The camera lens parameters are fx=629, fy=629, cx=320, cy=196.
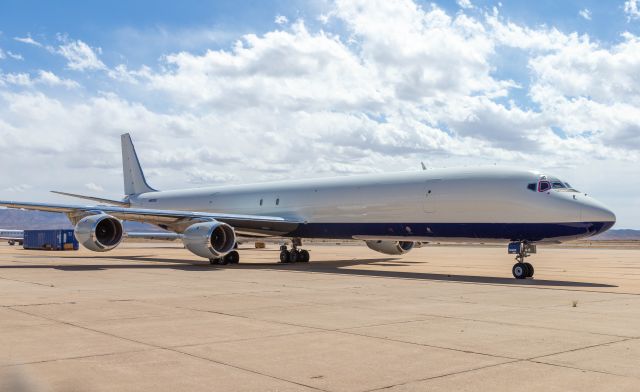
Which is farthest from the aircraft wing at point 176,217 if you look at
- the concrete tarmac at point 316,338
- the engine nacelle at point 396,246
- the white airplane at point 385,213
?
the concrete tarmac at point 316,338

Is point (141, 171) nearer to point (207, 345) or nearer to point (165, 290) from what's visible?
point (165, 290)

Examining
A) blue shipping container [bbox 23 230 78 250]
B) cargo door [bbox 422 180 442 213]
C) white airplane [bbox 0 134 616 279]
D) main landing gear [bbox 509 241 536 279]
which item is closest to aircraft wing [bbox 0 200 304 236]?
white airplane [bbox 0 134 616 279]

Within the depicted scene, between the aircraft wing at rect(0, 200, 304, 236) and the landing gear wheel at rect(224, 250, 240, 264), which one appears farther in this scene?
the landing gear wheel at rect(224, 250, 240, 264)

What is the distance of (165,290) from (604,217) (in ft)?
38.2

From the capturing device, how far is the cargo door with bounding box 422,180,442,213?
20297 mm

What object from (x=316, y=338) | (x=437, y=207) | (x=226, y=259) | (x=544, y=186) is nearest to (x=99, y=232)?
(x=226, y=259)

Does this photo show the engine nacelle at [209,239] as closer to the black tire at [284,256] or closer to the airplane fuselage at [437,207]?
the airplane fuselage at [437,207]

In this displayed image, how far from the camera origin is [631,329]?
8.81 metres

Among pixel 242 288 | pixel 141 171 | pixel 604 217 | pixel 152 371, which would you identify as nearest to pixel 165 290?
pixel 242 288

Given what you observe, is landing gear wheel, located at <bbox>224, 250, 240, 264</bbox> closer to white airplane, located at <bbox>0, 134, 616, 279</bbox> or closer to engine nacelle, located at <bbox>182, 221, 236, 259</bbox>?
white airplane, located at <bbox>0, 134, 616, 279</bbox>

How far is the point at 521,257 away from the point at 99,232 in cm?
1440

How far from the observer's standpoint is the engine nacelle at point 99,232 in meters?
22.0

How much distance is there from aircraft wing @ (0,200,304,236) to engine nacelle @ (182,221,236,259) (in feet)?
3.51

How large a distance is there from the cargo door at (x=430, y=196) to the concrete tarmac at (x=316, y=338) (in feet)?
18.6
